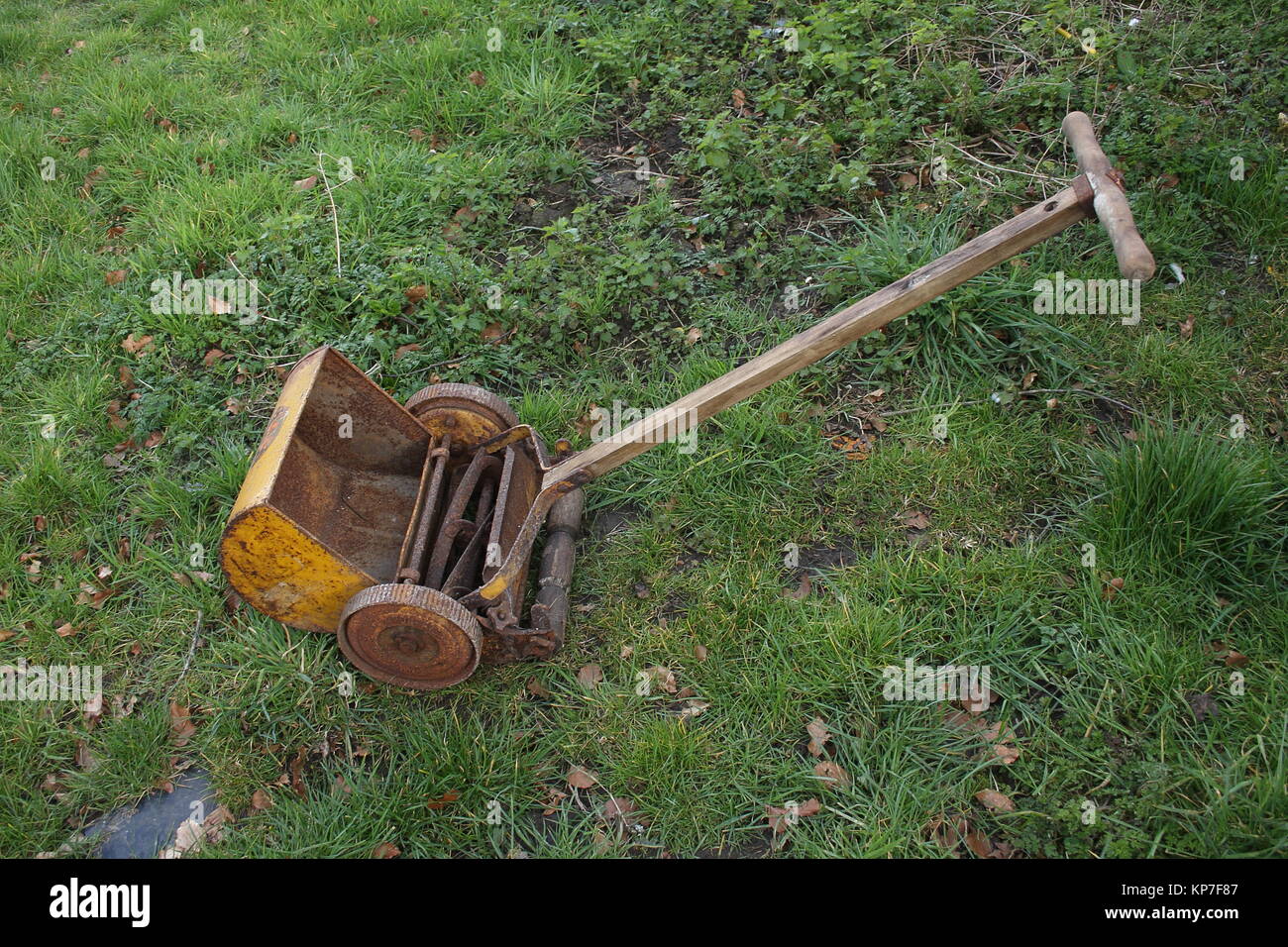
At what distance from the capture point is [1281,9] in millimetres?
5434

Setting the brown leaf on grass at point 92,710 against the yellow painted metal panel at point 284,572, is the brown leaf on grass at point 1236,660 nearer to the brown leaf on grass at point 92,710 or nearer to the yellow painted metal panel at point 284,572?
the yellow painted metal panel at point 284,572

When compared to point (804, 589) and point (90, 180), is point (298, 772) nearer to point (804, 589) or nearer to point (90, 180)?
point (804, 589)

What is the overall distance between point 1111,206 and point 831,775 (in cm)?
226

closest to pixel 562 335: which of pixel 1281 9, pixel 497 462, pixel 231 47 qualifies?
pixel 497 462

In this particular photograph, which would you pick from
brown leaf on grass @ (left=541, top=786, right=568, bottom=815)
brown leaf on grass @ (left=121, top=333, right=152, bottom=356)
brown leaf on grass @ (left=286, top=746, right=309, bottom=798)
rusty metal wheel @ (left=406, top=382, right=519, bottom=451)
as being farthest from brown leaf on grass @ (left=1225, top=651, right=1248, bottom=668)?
brown leaf on grass @ (left=121, top=333, right=152, bottom=356)

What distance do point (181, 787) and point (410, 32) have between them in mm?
5471

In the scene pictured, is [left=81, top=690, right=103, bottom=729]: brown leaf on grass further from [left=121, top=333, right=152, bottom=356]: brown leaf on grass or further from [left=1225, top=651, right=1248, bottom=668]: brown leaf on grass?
[left=1225, top=651, right=1248, bottom=668]: brown leaf on grass

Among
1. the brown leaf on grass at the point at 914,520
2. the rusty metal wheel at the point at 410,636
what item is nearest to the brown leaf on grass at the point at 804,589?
the brown leaf on grass at the point at 914,520

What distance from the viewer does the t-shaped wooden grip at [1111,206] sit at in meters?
2.78

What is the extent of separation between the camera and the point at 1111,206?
296 cm

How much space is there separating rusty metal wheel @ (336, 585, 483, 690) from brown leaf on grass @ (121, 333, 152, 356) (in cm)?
259

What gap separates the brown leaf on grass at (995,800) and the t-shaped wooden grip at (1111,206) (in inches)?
74.6

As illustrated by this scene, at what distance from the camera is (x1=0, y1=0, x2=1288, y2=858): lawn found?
3471 millimetres

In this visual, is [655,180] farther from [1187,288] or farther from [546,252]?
[1187,288]
